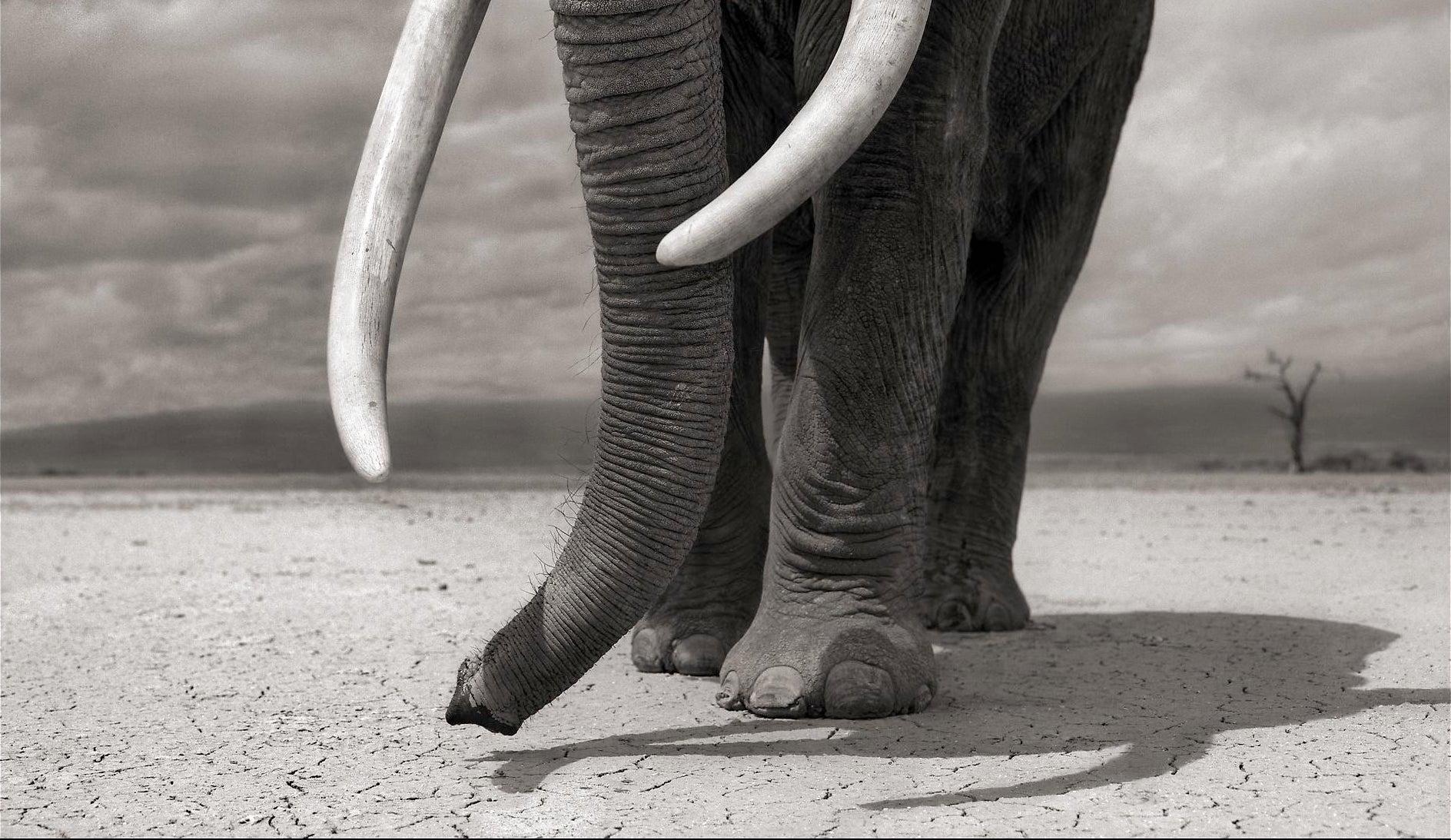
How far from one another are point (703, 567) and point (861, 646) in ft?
3.37

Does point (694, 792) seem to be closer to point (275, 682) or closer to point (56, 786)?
point (56, 786)

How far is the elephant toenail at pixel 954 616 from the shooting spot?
5715mm

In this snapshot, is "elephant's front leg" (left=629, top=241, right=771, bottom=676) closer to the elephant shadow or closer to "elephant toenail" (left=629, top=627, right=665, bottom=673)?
"elephant toenail" (left=629, top=627, right=665, bottom=673)

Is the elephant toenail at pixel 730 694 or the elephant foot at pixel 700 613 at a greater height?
the elephant foot at pixel 700 613

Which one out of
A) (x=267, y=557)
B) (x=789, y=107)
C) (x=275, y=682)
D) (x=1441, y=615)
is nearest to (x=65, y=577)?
(x=267, y=557)

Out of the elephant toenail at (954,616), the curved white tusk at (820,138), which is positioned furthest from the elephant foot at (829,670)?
the elephant toenail at (954,616)

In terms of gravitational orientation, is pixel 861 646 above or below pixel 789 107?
below

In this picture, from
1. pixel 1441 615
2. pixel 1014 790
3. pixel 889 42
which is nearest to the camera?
pixel 1014 790

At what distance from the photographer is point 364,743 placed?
368cm

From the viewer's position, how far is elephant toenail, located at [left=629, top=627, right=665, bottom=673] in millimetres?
4705

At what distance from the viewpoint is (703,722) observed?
3.81 meters

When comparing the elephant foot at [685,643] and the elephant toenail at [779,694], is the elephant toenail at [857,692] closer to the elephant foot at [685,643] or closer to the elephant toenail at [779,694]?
the elephant toenail at [779,694]

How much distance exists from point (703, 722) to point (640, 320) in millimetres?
1145

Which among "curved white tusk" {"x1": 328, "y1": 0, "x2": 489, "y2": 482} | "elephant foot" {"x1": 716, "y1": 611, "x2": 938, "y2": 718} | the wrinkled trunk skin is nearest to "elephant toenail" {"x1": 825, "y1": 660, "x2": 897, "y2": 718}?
"elephant foot" {"x1": 716, "y1": 611, "x2": 938, "y2": 718}
